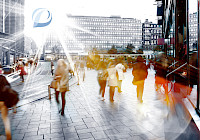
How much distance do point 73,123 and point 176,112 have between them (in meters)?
3.00

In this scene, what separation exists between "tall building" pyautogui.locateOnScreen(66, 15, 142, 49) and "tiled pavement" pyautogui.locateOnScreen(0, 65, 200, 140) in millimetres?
107273

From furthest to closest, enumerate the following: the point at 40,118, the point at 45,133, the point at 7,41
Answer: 1. the point at 7,41
2. the point at 40,118
3. the point at 45,133

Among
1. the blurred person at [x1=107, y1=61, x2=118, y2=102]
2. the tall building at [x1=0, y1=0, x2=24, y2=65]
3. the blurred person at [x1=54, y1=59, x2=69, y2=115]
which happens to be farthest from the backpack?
the tall building at [x1=0, y1=0, x2=24, y2=65]

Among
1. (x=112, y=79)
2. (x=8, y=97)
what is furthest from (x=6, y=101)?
(x=112, y=79)

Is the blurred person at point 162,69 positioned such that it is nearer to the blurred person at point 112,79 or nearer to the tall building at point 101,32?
the blurred person at point 112,79

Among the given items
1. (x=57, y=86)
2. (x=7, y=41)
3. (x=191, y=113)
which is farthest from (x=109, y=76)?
(x=7, y=41)

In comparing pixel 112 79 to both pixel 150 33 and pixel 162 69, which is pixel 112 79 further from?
pixel 150 33

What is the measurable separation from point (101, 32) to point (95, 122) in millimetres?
116663

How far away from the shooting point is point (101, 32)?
120 m

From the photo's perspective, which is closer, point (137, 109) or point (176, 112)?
point (176, 112)

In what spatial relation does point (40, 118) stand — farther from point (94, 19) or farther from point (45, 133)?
point (94, 19)

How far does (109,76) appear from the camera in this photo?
319 inches

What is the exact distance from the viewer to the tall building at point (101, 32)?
116062mm

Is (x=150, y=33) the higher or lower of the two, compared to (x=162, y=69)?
higher
